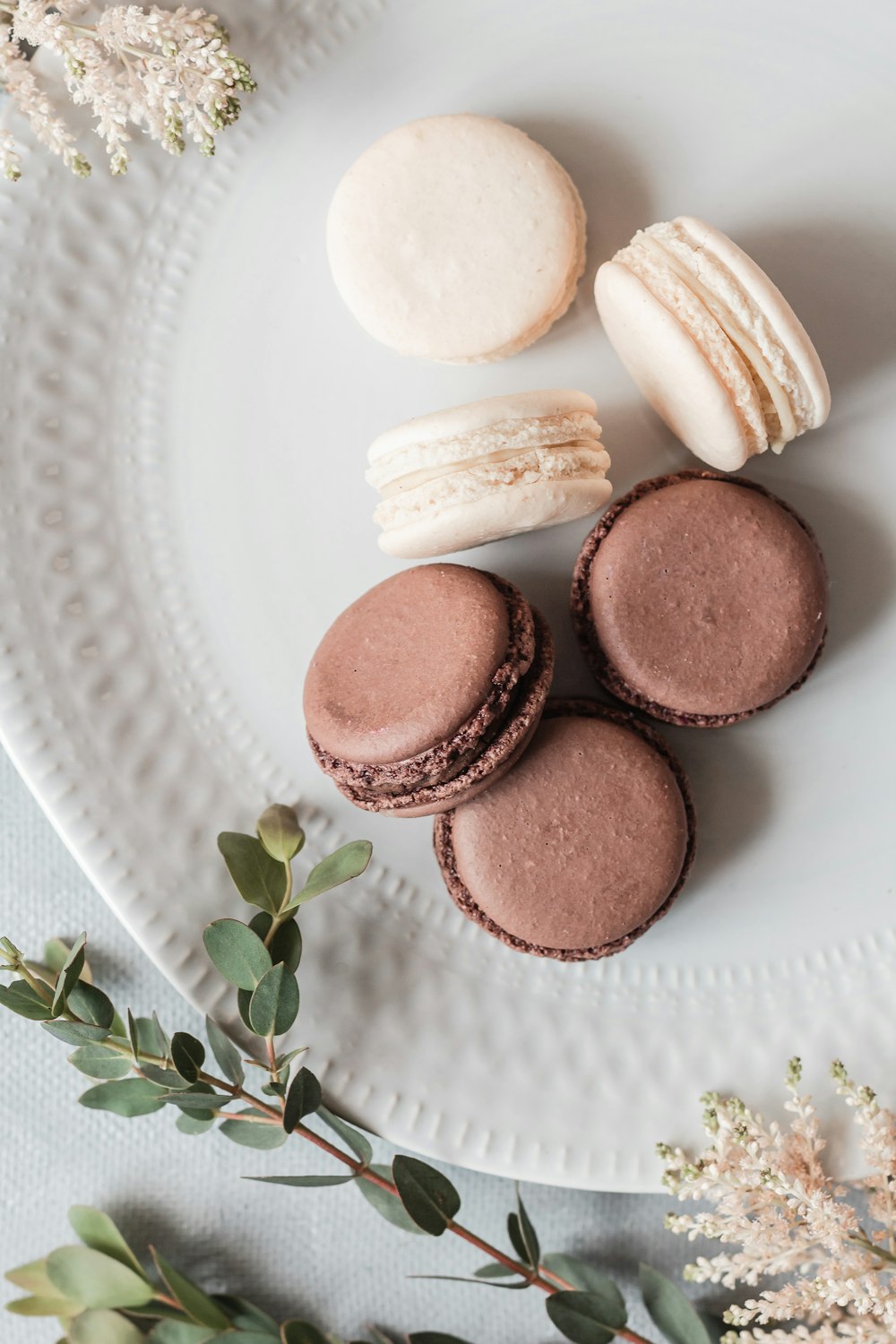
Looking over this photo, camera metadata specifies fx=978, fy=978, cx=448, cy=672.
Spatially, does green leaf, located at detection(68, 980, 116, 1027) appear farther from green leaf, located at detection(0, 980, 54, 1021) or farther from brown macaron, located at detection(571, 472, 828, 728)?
brown macaron, located at detection(571, 472, 828, 728)

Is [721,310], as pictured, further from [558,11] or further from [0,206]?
[0,206]

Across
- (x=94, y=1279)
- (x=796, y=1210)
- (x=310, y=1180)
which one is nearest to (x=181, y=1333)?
(x=94, y=1279)

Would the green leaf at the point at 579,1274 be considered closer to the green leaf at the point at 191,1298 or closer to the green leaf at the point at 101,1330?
the green leaf at the point at 191,1298

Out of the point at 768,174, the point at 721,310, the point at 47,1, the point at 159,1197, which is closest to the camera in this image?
the point at 721,310

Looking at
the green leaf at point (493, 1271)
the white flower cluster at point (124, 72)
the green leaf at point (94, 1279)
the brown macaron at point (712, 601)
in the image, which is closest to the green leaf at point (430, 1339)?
the green leaf at point (493, 1271)

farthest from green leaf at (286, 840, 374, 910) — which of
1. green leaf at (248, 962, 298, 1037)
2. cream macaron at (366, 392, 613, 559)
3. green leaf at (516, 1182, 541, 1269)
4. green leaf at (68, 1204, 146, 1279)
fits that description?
green leaf at (68, 1204, 146, 1279)

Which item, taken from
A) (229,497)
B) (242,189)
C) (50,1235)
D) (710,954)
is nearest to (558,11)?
(242,189)

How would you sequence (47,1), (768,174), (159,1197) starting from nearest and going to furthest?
(47,1) < (768,174) < (159,1197)

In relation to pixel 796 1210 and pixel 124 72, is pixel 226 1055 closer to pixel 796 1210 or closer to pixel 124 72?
pixel 796 1210
